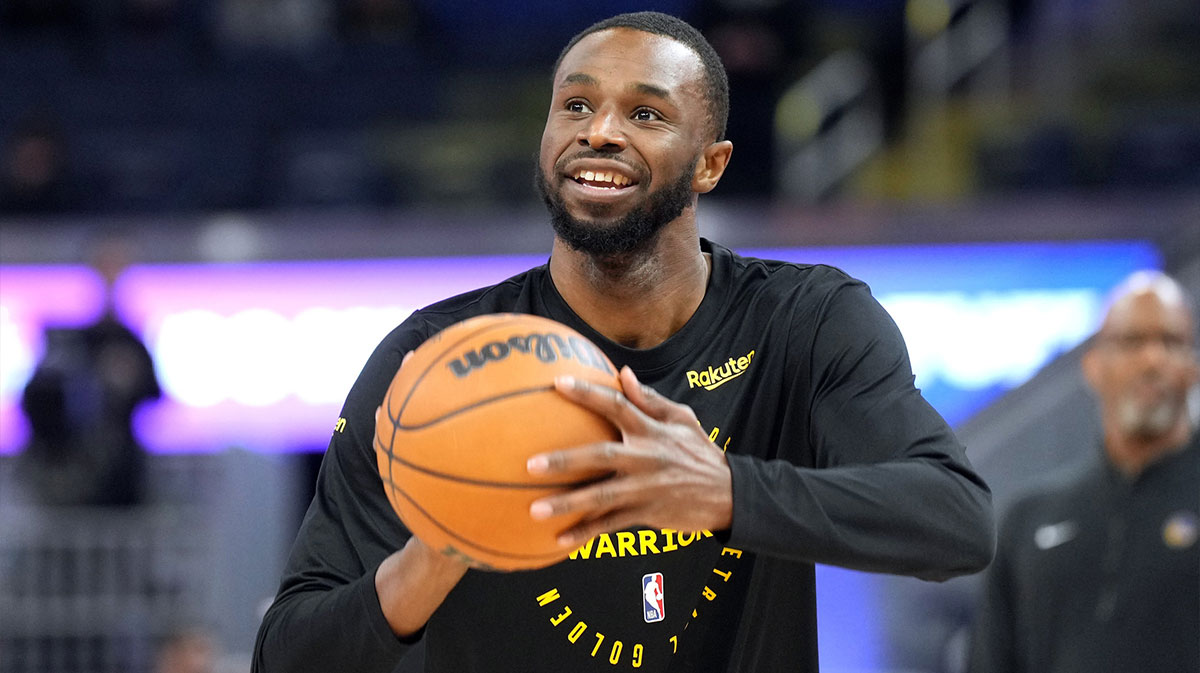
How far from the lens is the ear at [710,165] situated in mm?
3826

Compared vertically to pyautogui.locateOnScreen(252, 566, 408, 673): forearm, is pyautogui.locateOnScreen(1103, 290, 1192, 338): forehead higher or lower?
higher

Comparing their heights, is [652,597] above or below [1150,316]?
below

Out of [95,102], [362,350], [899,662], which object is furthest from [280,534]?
[95,102]

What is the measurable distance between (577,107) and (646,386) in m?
0.78

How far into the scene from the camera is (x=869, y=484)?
9.68 ft

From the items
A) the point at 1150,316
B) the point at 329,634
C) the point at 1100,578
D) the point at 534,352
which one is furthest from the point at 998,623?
the point at 534,352

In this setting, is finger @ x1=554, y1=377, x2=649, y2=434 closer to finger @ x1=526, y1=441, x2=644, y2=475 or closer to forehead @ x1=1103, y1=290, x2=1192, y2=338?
finger @ x1=526, y1=441, x2=644, y2=475

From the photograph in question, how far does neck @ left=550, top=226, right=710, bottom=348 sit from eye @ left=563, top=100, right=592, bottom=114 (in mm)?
322

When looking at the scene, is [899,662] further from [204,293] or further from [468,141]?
[468,141]

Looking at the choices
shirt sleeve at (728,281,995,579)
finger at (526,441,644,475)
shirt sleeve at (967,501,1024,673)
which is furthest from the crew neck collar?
shirt sleeve at (967,501,1024,673)

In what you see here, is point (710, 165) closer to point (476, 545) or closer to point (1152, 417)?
point (476, 545)

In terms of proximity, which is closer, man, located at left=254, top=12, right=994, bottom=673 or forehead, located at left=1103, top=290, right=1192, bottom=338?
man, located at left=254, top=12, right=994, bottom=673

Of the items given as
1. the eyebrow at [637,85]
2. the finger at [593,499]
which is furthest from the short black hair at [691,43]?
the finger at [593,499]

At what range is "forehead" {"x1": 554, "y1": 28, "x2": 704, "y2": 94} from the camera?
3.64m
